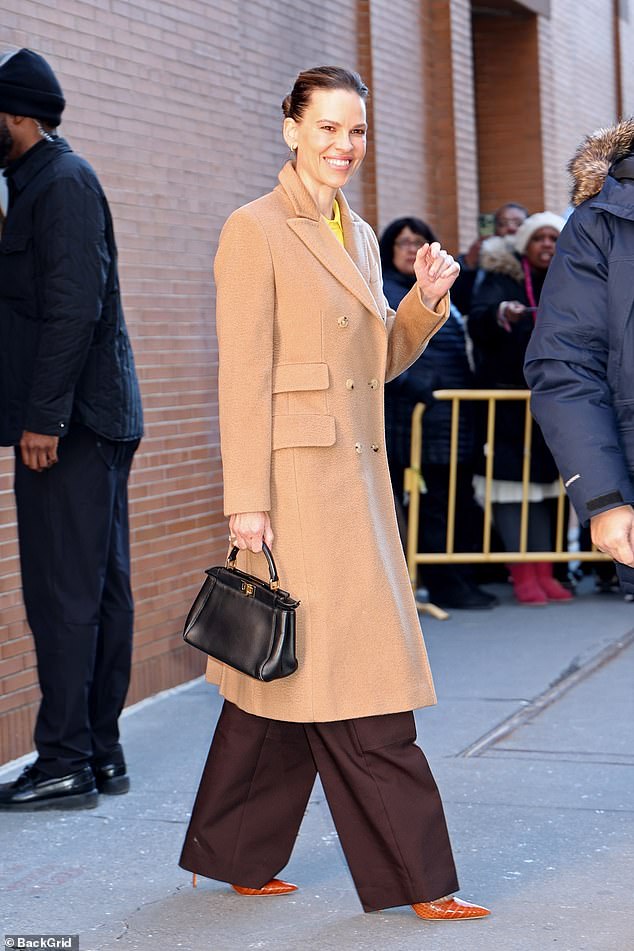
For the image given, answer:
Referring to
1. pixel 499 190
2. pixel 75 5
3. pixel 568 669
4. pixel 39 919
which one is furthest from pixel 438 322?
pixel 499 190

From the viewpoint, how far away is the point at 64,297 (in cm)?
487

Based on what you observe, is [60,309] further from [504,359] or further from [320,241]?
[504,359]

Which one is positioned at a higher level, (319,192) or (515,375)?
(319,192)

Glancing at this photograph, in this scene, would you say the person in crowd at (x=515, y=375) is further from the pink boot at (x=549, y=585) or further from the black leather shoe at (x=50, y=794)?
the black leather shoe at (x=50, y=794)

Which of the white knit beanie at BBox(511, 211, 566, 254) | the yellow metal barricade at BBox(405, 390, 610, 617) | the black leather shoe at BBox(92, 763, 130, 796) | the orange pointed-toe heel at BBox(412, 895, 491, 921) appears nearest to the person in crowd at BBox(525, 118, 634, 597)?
the orange pointed-toe heel at BBox(412, 895, 491, 921)

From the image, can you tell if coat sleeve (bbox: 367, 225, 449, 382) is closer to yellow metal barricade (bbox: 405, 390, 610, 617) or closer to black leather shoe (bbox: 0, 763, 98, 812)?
black leather shoe (bbox: 0, 763, 98, 812)

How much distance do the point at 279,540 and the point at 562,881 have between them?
4.00 feet

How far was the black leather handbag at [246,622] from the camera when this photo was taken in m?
3.83

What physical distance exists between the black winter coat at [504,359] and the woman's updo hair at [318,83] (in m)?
4.93

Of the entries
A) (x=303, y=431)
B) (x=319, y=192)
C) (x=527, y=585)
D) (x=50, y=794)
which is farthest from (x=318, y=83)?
(x=527, y=585)

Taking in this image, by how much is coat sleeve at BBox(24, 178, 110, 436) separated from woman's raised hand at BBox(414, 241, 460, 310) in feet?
4.13

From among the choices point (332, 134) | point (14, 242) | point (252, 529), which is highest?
point (332, 134)

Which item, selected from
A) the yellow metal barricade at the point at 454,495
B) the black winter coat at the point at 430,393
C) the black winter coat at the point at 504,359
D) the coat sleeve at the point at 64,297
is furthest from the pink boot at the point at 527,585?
the coat sleeve at the point at 64,297

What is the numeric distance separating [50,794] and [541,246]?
491 cm
